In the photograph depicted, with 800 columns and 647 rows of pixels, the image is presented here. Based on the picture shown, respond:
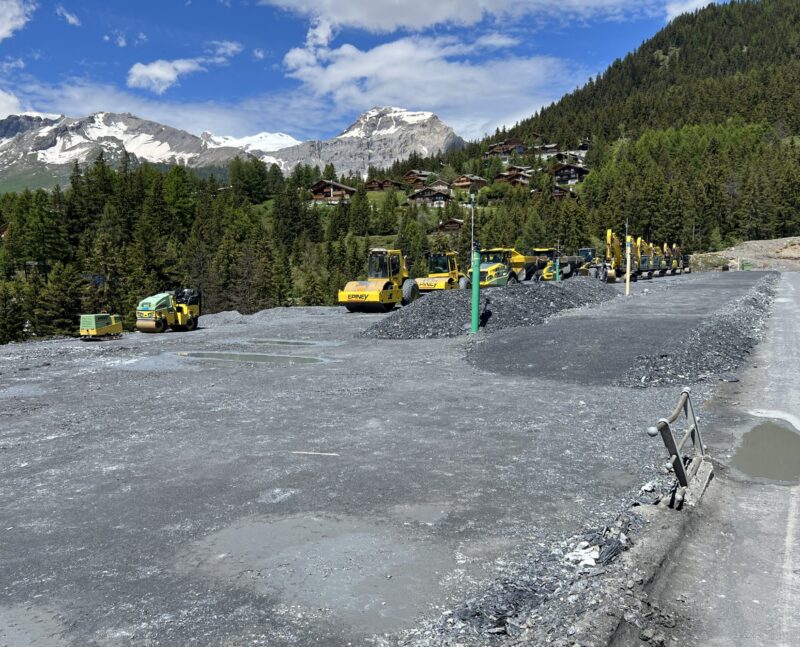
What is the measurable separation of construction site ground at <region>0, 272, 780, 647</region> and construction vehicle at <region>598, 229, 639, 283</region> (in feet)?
106

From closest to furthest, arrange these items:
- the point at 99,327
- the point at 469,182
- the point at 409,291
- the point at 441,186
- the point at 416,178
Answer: the point at 99,327
the point at 409,291
the point at 441,186
the point at 469,182
the point at 416,178

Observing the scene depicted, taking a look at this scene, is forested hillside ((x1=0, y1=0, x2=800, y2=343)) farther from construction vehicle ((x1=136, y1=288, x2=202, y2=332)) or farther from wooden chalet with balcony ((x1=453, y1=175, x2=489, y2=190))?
construction vehicle ((x1=136, y1=288, x2=202, y2=332))

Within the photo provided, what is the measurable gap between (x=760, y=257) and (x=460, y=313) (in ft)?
246

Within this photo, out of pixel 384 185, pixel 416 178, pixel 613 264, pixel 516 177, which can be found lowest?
pixel 613 264

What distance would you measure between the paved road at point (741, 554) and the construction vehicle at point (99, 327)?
22.8m

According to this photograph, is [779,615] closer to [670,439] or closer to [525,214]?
[670,439]

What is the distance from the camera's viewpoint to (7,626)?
428 centimetres

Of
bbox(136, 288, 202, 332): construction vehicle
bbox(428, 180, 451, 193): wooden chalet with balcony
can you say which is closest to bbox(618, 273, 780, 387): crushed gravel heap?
bbox(136, 288, 202, 332): construction vehicle

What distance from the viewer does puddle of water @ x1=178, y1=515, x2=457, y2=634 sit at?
4.39 m

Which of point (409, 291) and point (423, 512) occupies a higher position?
point (409, 291)

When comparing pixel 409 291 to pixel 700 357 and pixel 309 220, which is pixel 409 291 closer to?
pixel 700 357

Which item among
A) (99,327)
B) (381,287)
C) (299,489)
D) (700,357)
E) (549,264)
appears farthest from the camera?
(549,264)

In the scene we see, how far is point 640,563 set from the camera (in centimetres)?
465

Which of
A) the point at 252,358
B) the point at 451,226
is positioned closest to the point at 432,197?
the point at 451,226
